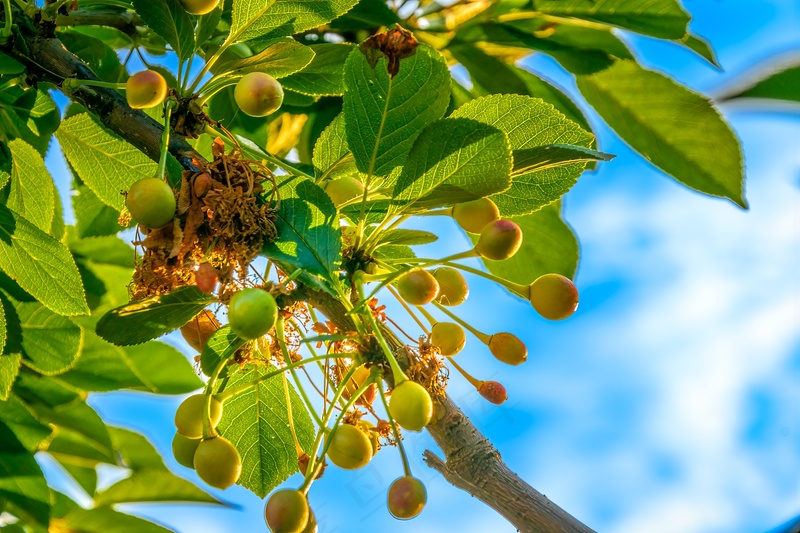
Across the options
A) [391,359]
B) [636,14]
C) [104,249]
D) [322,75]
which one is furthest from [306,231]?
[104,249]

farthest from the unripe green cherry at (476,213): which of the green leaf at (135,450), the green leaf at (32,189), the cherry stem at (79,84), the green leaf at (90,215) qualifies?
the green leaf at (135,450)

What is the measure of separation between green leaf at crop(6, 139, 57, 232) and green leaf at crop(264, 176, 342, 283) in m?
0.64

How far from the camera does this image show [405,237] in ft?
3.08

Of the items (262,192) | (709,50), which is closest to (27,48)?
(262,192)

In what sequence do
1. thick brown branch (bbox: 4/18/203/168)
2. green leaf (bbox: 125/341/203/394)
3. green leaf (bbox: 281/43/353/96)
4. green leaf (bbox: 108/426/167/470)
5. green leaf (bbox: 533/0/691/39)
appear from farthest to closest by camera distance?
green leaf (bbox: 108/426/167/470) → green leaf (bbox: 125/341/203/394) → green leaf (bbox: 533/0/691/39) → green leaf (bbox: 281/43/353/96) → thick brown branch (bbox: 4/18/203/168)

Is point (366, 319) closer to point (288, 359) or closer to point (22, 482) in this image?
point (288, 359)

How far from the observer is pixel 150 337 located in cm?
89

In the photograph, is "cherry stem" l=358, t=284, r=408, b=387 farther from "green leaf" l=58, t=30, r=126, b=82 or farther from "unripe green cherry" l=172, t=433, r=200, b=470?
"green leaf" l=58, t=30, r=126, b=82

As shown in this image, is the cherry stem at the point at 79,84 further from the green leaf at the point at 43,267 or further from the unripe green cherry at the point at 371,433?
the unripe green cherry at the point at 371,433

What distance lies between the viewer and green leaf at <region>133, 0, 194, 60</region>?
3.07 ft

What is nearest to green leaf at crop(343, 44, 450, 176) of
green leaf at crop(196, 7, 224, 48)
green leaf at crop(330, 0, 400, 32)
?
green leaf at crop(196, 7, 224, 48)

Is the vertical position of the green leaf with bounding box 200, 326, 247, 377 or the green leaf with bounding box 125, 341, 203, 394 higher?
the green leaf with bounding box 125, 341, 203, 394

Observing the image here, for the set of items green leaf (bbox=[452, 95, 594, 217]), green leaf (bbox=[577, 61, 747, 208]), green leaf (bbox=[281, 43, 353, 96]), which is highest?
green leaf (bbox=[577, 61, 747, 208])

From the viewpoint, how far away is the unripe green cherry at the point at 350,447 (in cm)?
82
